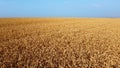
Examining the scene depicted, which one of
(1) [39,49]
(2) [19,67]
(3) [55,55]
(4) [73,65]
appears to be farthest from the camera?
(1) [39,49]

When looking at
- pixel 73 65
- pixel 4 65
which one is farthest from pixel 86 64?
pixel 4 65

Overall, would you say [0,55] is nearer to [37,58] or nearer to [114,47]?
[37,58]

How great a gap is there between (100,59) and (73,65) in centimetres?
152

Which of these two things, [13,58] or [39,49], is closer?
[13,58]

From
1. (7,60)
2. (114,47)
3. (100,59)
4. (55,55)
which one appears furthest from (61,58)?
(114,47)

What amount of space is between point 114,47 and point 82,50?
6.95ft

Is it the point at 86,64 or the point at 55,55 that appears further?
the point at 55,55

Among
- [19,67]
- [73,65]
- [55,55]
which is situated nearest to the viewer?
[19,67]

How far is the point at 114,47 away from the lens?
32.2ft

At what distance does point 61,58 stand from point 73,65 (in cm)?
87

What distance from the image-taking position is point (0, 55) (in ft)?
24.8

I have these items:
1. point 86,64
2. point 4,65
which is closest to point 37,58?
point 4,65

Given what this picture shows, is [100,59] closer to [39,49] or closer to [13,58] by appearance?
[39,49]

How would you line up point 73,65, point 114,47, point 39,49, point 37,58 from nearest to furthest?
1. point 73,65
2. point 37,58
3. point 39,49
4. point 114,47
